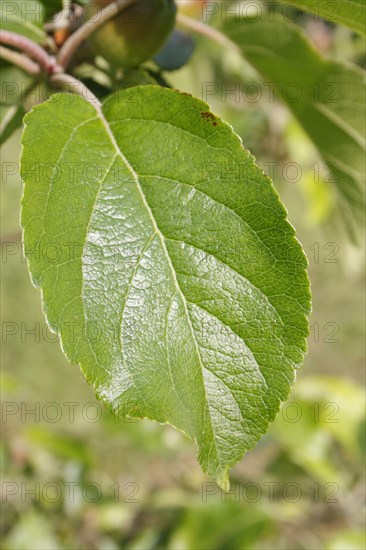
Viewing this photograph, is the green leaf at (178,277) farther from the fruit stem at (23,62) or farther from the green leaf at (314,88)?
the green leaf at (314,88)

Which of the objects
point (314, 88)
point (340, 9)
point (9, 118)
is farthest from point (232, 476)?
point (340, 9)

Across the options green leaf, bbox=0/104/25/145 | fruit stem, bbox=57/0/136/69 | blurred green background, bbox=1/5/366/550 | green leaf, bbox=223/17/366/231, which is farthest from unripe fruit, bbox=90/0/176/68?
blurred green background, bbox=1/5/366/550

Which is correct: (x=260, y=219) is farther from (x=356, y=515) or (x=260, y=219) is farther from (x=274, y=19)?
(x=356, y=515)

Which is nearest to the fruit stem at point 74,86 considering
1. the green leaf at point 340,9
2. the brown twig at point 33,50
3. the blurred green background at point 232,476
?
the brown twig at point 33,50

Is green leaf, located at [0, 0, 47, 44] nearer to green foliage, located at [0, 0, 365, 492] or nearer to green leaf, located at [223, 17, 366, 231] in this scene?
green foliage, located at [0, 0, 365, 492]

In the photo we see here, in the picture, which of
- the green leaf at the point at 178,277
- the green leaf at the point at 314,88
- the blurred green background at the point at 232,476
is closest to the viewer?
the green leaf at the point at 178,277

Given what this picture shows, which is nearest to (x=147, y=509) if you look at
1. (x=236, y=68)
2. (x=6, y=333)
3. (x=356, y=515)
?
(x=356, y=515)
